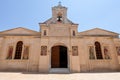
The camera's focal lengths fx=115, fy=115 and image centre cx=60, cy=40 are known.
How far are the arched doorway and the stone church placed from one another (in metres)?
3.15

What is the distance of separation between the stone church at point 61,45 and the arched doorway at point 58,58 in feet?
10.3

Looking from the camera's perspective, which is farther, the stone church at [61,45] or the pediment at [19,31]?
the pediment at [19,31]

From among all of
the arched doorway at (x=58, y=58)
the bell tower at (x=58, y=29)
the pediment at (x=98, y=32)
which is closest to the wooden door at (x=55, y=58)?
the arched doorway at (x=58, y=58)

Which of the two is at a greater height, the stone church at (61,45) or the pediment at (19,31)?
the pediment at (19,31)

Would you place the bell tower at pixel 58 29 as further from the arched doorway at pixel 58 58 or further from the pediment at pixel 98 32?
the arched doorway at pixel 58 58

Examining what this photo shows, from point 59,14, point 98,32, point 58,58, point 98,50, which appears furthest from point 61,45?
point 98,32

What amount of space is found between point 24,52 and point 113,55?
44.3ft

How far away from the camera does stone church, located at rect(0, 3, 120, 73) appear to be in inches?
644

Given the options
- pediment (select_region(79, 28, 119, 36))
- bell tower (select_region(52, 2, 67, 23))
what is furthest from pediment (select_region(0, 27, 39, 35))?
pediment (select_region(79, 28, 119, 36))

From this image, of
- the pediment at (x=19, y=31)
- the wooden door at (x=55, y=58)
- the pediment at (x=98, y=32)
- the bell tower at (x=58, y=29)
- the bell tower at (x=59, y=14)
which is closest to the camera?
the bell tower at (x=58, y=29)

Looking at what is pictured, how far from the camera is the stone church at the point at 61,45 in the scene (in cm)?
1636

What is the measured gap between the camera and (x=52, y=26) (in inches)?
719

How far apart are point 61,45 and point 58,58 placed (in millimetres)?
3916

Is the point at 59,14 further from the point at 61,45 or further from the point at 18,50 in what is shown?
the point at 18,50
